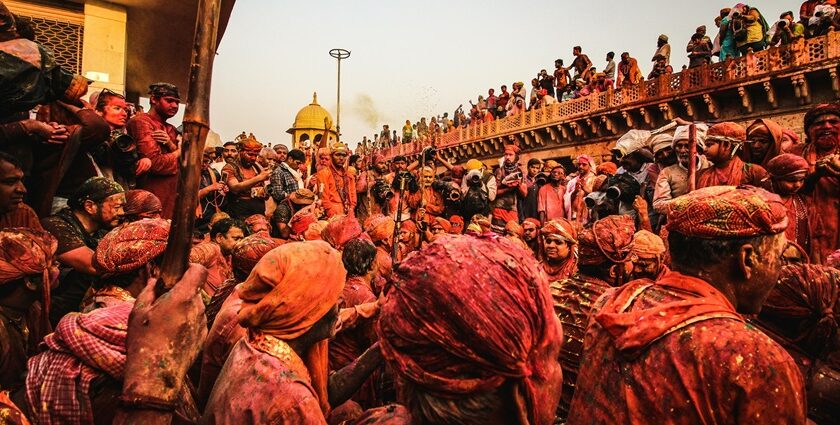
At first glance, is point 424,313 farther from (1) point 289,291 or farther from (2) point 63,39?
(2) point 63,39

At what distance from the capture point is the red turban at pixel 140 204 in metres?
4.34

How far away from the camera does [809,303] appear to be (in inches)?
104

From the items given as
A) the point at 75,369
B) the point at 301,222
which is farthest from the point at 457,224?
the point at 75,369

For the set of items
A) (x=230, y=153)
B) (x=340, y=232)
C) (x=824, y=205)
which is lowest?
(x=340, y=232)

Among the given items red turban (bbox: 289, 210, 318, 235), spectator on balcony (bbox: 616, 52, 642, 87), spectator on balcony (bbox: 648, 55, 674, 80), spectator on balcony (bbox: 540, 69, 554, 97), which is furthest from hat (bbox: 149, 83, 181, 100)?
spectator on balcony (bbox: 540, 69, 554, 97)

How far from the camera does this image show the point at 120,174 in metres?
5.66

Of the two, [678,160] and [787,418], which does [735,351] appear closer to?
[787,418]

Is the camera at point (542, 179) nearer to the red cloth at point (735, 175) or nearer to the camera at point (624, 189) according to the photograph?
the camera at point (624, 189)

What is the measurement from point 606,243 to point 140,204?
11.4ft

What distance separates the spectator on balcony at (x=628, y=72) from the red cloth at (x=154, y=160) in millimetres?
20307

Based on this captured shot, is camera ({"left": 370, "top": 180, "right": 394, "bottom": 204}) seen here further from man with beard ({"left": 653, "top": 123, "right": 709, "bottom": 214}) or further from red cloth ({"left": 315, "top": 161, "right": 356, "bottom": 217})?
man with beard ({"left": 653, "top": 123, "right": 709, "bottom": 214})

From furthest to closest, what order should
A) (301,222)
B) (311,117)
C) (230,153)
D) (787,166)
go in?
(311,117) → (230,153) → (301,222) → (787,166)

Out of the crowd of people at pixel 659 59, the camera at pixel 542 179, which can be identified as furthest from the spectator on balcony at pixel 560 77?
the camera at pixel 542 179

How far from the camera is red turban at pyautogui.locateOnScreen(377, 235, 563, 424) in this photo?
54.9 inches
